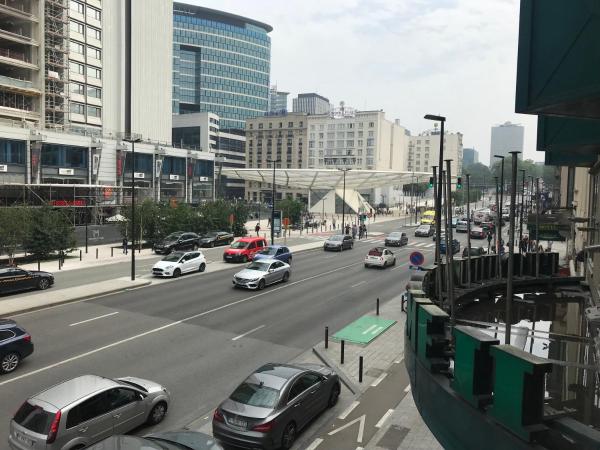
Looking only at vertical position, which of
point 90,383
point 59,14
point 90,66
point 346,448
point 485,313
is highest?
point 59,14

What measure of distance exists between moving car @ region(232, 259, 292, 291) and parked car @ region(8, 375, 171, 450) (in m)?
15.2

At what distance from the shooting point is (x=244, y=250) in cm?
3666

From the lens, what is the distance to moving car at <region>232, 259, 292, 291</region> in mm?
26172

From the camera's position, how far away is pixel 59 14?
6025cm

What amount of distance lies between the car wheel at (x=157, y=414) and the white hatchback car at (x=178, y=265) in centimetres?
1878

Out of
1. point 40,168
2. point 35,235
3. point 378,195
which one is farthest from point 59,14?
point 378,195

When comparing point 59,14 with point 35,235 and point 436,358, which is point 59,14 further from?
point 436,358

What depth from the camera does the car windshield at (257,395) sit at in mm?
10106

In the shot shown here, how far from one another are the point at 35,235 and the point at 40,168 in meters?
24.9

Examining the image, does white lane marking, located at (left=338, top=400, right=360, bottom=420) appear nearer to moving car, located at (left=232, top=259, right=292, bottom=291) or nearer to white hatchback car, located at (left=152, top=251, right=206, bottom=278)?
moving car, located at (left=232, top=259, right=292, bottom=291)

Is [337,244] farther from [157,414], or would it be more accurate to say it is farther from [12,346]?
[157,414]

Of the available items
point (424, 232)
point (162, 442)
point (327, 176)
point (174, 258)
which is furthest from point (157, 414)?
point (327, 176)

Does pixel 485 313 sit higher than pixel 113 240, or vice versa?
pixel 485 313

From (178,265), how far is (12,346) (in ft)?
54.0
